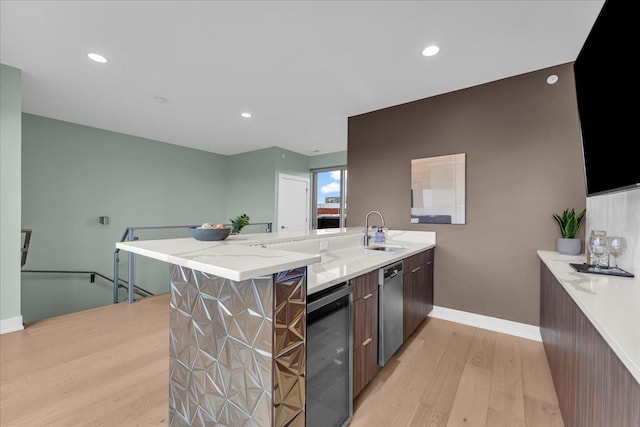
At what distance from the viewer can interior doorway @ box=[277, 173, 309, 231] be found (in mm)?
5938

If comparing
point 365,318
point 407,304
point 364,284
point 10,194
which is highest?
point 10,194

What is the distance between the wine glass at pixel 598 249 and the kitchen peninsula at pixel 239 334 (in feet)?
4.99

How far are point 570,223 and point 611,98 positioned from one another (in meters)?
1.52

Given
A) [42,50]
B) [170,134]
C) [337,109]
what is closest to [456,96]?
[337,109]

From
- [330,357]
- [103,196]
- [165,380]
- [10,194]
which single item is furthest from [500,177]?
[103,196]

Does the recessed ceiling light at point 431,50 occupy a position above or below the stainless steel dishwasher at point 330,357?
above

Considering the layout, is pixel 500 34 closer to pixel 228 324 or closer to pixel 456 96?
pixel 456 96

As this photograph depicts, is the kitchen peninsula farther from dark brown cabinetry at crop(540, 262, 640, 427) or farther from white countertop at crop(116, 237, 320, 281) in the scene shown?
dark brown cabinetry at crop(540, 262, 640, 427)

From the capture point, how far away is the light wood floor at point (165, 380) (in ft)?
5.38

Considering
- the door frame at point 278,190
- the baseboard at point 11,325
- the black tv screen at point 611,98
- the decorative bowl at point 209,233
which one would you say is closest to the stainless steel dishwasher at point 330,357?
the decorative bowl at point 209,233

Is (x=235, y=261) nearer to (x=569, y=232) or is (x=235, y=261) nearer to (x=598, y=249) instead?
(x=598, y=249)

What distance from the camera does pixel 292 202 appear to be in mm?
6215

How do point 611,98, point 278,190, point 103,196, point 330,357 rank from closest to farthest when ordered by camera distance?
point 611,98 → point 330,357 → point 103,196 → point 278,190

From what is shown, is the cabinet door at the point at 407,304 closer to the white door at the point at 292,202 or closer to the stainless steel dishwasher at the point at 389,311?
the stainless steel dishwasher at the point at 389,311
